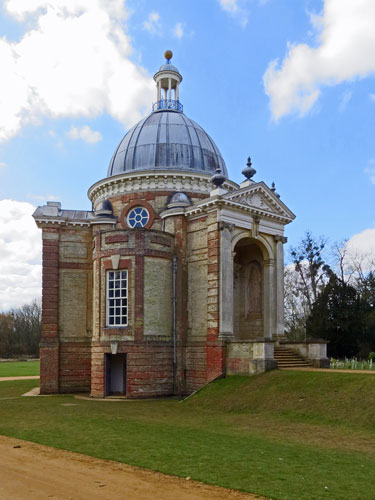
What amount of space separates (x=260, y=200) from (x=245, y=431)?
50.6 ft

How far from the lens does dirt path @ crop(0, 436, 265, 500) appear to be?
8.62 meters

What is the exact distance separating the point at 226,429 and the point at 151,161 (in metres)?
19.2

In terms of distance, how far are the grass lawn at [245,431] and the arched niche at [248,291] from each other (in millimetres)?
7258

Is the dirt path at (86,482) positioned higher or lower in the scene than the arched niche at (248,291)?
lower

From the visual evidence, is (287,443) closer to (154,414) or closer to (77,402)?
(154,414)

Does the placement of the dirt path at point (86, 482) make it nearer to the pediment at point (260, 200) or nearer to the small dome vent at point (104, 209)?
the pediment at point (260, 200)

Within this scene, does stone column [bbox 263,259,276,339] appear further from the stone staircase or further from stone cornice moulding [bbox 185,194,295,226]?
stone cornice moulding [bbox 185,194,295,226]

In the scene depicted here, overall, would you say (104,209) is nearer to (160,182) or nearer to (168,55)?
(160,182)

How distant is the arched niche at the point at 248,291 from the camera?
98.2 ft

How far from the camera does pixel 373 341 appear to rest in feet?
117

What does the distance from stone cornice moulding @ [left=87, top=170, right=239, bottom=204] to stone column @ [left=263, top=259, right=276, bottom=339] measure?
5604 mm

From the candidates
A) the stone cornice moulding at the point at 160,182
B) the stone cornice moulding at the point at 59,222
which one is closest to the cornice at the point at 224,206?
the stone cornice moulding at the point at 160,182

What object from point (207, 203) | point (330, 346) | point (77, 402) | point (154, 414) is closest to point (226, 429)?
point (154, 414)

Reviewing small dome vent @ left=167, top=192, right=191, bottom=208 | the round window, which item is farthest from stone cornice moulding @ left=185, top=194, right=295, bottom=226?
the round window
